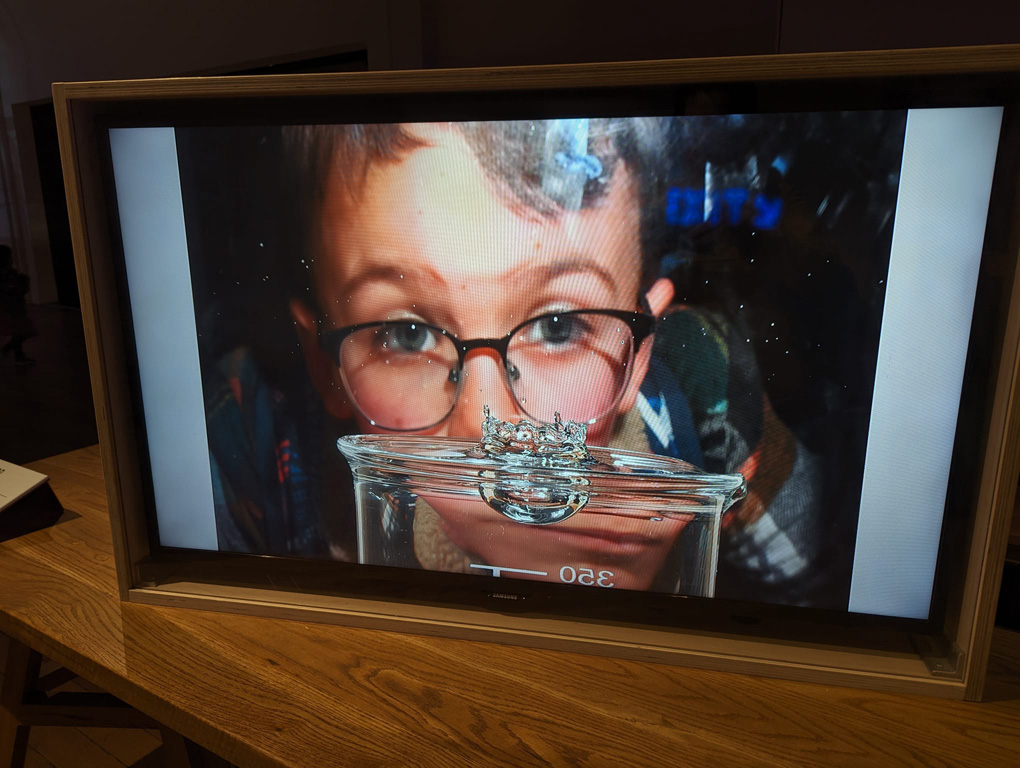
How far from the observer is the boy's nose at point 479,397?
912mm

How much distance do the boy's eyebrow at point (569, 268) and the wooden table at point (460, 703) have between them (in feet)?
1.84

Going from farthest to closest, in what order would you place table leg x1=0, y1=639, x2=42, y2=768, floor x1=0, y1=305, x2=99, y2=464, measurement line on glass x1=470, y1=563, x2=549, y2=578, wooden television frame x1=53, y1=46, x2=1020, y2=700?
floor x1=0, y1=305, x2=99, y2=464 → table leg x1=0, y1=639, x2=42, y2=768 → measurement line on glass x1=470, y1=563, x2=549, y2=578 → wooden television frame x1=53, y1=46, x2=1020, y2=700

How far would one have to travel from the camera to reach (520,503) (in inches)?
38.3

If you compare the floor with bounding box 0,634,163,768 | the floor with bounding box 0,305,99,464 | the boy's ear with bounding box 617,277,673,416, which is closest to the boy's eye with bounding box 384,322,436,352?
the boy's ear with bounding box 617,277,673,416

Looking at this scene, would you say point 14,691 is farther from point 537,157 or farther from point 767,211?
point 767,211

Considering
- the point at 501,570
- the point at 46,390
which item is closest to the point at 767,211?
the point at 501,570

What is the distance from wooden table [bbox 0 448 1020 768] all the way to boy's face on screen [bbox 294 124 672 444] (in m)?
0.35

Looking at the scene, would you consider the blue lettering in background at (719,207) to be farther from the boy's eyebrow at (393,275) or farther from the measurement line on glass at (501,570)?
the measurement line on glass at (501,570)

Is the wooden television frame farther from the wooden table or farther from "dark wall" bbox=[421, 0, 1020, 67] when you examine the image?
"dark wall" bbox=[421, 0, 1020, 67]

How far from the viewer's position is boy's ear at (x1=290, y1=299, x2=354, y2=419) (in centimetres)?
96

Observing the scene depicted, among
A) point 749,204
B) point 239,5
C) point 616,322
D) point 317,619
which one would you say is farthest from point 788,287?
point 239,5

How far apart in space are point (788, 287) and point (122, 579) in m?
1.12

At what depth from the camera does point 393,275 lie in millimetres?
912

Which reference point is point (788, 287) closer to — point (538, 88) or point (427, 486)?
point (538, 88)
